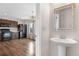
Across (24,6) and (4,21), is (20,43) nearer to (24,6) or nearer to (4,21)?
(4,21)

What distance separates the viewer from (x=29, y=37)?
216cm

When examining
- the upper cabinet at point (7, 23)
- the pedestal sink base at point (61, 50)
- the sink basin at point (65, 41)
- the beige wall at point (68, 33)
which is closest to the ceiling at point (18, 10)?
the upper cabinet at point (7, 23)

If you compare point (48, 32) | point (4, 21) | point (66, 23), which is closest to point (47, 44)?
point (48, 32)

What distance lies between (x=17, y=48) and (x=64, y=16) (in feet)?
3.29

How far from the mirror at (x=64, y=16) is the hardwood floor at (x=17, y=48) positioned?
606 mm

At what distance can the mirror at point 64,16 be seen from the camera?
2145 mm

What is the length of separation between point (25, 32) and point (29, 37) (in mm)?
114

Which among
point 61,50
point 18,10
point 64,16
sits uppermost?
point 18,10

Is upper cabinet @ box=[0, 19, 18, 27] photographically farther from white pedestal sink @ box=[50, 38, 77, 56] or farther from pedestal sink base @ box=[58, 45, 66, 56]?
pedestal sink base @ box=[58, 45, 66, 56]

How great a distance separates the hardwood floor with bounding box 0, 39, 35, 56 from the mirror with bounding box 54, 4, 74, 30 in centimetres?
61

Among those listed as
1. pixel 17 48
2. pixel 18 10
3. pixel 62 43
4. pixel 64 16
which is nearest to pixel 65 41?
pixel 62 43

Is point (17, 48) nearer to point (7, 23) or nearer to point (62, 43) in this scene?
point (7, 23)

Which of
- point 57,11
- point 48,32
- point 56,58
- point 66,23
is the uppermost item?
point 57,11

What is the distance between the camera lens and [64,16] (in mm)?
2186
